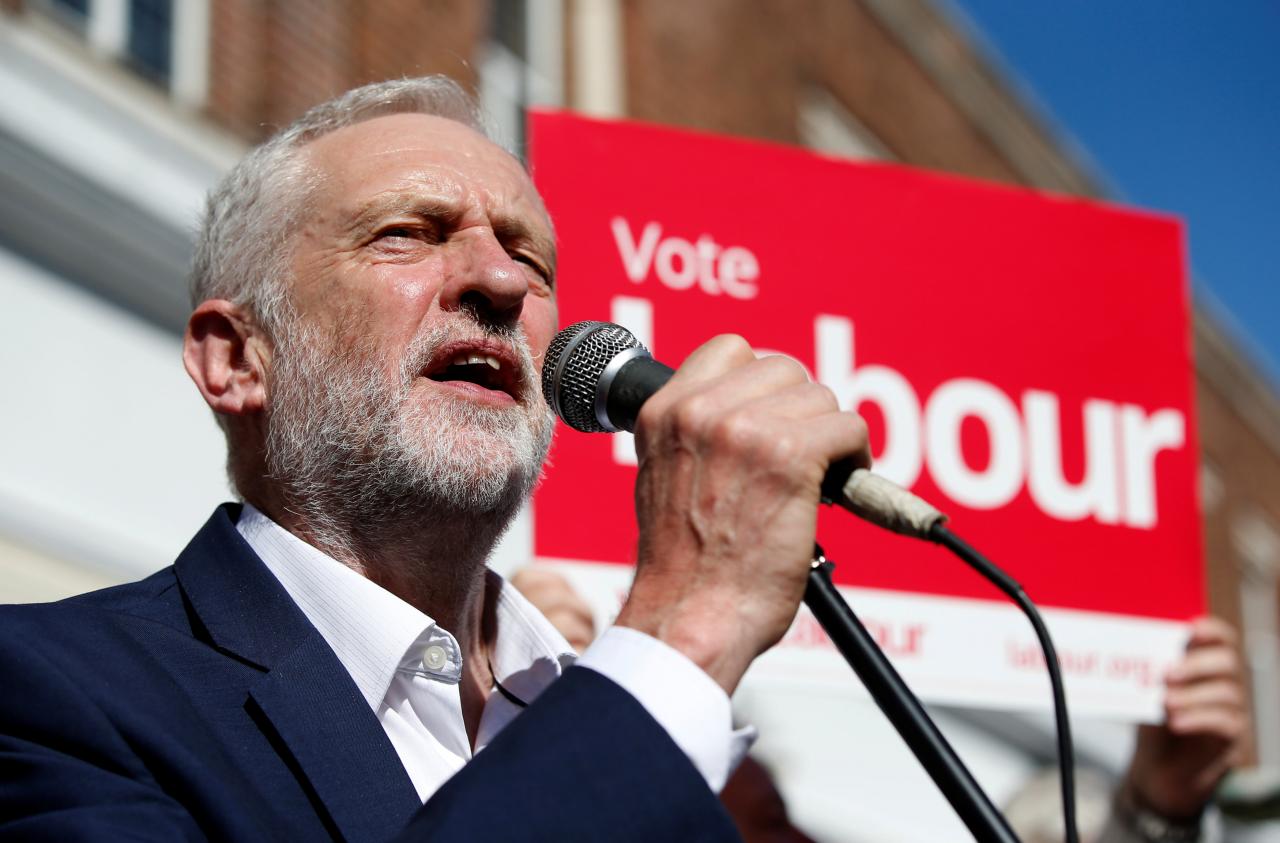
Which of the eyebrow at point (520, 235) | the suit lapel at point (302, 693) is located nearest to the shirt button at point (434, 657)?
the suit lapel at point (302, 693)

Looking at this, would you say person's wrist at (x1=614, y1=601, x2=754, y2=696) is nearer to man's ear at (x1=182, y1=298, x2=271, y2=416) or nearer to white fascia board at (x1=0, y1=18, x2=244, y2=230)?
man's ear at (x1=182, y1=298, x2=271, y2=416)

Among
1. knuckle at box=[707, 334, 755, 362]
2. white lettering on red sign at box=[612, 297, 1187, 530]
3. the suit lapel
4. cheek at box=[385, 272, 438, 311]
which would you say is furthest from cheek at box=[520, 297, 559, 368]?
white lettering on red sign at box=[612, 297, 1187, 530]

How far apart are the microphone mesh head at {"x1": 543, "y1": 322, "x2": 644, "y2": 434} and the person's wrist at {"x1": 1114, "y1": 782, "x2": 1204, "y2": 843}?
2.00 metres

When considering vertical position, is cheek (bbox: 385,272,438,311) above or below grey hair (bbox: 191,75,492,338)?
below

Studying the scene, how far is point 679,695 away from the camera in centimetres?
143

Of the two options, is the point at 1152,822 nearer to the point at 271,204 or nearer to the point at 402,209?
the point at 402,209

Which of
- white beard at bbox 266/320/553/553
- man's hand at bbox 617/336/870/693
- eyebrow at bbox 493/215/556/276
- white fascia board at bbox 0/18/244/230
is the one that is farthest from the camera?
white fascia board at bbox 0/18/244/230

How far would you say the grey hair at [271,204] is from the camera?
2.21m

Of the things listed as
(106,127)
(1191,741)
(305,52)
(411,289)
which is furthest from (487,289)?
(305,52)

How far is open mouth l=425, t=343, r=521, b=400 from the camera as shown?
2025mm

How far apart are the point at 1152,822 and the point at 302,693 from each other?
2155 mm

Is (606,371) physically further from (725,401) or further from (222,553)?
(222,553)

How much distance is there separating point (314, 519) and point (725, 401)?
81cm

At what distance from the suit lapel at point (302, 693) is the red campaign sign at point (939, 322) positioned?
1.15 m
